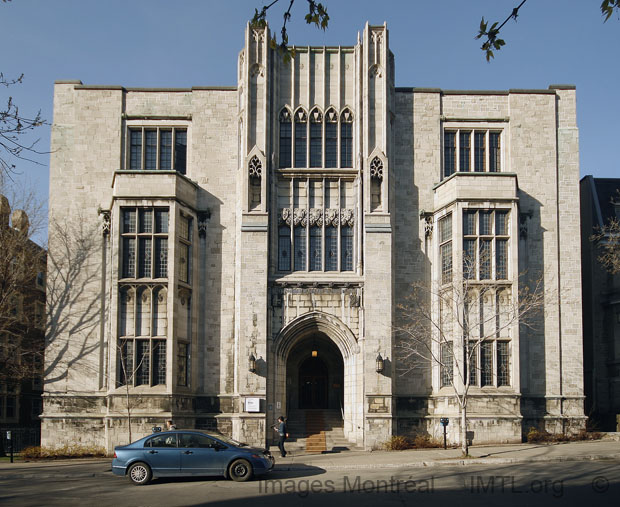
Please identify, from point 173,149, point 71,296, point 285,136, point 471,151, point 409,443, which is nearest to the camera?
point 409,443

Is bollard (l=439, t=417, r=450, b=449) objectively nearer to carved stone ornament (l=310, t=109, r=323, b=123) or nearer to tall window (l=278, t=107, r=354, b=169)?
tall window (l=278, t=107, r=354, b=169)

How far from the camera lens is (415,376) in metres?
30.3

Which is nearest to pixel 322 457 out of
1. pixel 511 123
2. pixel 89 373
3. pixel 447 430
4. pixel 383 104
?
pixel 447 430

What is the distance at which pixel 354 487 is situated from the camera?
18.0 meters

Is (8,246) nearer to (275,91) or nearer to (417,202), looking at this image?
(275,91)

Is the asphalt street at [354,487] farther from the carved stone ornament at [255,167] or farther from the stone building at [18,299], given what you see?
the carved stone ornament at [255,167]

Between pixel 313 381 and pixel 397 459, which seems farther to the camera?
pixel 313 381

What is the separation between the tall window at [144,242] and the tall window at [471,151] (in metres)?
12.5

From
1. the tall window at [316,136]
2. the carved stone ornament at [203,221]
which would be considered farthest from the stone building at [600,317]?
the carved stone ornament at [203,221]

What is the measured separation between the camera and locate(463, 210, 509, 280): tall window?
2942 centimetres

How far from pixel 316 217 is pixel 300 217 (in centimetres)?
68

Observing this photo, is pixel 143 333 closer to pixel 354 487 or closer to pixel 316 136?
pixel 316 136

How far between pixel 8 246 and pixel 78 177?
4.11m

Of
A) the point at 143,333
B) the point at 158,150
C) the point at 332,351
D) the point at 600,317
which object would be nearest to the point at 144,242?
the point at 143,333
